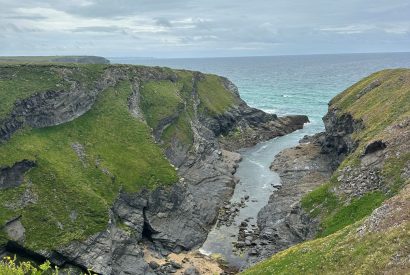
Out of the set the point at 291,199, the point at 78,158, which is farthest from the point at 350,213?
the point at 78,158

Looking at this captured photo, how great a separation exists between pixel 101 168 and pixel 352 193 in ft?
149

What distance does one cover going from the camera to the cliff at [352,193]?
35406 mm

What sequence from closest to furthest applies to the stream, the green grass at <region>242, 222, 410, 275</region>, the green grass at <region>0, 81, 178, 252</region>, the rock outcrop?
the green grass at <region>242, 222, 410, 275</region> < the green grass at <region>0, 81, 178, 252</region> < the rock outcrop < the stream

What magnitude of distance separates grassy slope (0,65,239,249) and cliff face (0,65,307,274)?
0.63ft

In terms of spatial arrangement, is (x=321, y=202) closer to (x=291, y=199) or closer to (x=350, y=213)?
(x=350, y=213)

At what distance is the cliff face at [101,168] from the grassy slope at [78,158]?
192mm

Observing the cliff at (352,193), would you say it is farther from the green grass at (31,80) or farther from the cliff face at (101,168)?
the green grass at (31,80)

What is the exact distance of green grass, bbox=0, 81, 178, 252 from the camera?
65.1 m

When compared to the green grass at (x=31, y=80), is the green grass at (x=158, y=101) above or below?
below

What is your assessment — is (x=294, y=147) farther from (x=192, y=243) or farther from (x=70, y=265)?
(x=70, y=265)

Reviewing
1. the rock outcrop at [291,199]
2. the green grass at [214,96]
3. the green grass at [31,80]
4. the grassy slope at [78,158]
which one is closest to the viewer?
the grassy slope at [78,158]

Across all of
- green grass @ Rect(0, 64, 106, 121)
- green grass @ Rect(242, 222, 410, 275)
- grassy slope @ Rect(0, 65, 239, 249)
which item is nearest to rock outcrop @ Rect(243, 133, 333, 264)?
green grass @ Rect(242, 222, 410, 275)

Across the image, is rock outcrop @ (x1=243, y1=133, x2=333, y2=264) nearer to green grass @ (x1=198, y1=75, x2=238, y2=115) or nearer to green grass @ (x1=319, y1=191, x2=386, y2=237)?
green grass @ (x1=319, y1=191, x2=386, y2=237)

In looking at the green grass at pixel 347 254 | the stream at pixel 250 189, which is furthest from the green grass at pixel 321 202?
the green grass at pixel 347 254
